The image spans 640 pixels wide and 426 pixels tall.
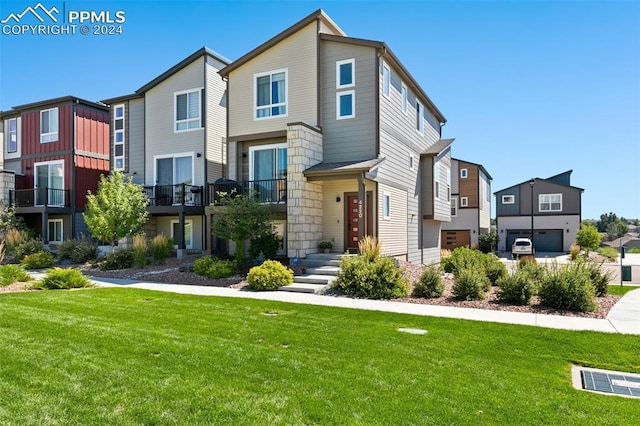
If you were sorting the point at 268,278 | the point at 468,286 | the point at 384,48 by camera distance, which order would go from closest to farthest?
the point at 468,286, the point at 268,278, the point at 384,48

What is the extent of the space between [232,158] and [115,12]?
6932mm

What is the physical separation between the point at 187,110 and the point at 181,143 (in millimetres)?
1689

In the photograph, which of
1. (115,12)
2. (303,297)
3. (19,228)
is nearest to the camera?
(303,297)

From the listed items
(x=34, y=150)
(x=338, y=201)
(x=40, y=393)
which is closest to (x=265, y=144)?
(x=338, y=201)

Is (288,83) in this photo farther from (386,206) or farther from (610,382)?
(610,382)

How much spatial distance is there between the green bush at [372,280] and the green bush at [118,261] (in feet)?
32.1

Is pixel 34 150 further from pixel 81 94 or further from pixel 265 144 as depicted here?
pixel 265 144

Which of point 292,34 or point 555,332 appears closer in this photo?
point 555,332

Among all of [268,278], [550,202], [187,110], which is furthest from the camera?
[550,202]

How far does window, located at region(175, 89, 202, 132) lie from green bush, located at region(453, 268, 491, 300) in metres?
14.9

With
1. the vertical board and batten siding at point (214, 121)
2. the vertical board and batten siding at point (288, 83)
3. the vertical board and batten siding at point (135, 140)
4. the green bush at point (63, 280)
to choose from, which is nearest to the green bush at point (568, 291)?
the vertical board and batten siding at point (288, 83)

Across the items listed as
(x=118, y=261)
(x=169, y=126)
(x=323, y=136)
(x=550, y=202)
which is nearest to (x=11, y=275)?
(x=118, y=261)

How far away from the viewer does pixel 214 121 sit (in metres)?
20.9

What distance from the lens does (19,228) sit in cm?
2328
